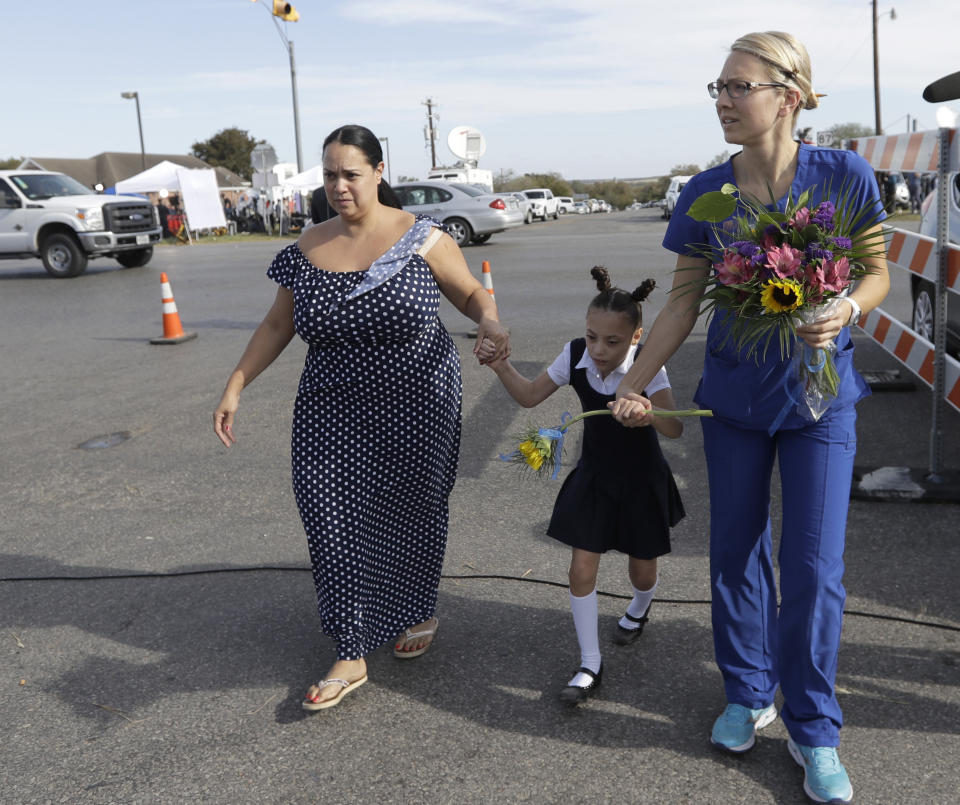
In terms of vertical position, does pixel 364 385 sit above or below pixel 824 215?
below

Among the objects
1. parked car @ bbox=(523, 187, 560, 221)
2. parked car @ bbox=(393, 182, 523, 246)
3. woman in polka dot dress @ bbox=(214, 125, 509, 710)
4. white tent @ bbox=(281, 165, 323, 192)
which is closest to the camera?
woman in polka dot dress @ bbox=(214, 125, 509, 710)

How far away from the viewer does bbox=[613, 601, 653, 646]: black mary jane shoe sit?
3648 millimetres

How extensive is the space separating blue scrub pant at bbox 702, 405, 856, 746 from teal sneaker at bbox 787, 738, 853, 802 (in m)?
0.03

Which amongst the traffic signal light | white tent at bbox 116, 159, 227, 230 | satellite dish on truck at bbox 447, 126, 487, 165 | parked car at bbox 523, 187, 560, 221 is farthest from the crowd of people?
parked car at bbox 523, 187, 560, 221

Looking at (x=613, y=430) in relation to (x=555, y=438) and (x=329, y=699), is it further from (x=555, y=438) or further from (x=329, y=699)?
(x=329, y=699)

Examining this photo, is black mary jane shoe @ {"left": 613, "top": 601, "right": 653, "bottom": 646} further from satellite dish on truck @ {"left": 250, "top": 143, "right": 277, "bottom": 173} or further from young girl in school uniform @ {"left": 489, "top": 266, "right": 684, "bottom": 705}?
satellite dish on truck @ {"left": 250, "top": 143, "right": 277, "bottom": 173}

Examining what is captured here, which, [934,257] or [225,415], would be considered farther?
[934,257]

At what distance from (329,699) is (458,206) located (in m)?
20.9

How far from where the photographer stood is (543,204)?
169ft

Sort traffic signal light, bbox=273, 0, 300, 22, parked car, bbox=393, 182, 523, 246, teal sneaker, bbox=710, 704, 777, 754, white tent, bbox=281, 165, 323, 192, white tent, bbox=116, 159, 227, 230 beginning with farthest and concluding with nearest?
white tent, bbox=281, 165, 323, 192 → white tent, bbox=116, 159, 227, 230 → parked car, bbox=393, 182, 523, 246 → traffic signal light, bbox=273, 0, 300, 22 → teal sneaker, bbox=710, 704, 777, 754

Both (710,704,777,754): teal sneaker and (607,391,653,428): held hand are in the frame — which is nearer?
(607,391,653,428): held hand

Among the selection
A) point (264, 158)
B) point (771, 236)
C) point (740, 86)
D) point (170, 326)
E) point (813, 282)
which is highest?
point (264, 158)

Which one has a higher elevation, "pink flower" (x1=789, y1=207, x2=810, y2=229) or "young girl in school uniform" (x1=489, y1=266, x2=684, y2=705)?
"pink flower" (x1=789, y1=207, x2=810, y2=229)

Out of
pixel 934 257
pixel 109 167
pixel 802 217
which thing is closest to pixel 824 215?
pixel 802 217
